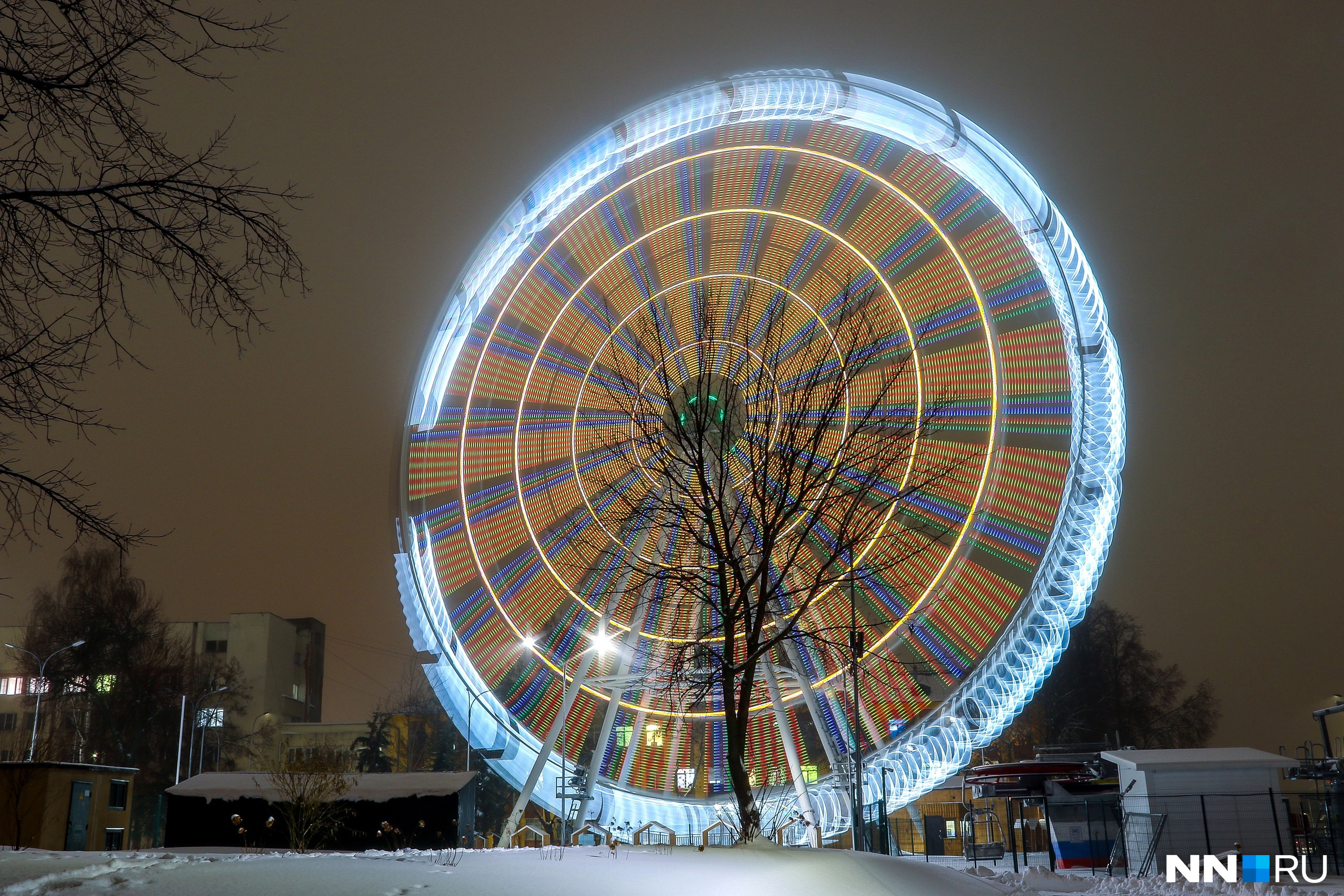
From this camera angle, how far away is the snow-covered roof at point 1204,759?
70.3 feet

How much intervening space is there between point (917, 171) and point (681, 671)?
9075 mm

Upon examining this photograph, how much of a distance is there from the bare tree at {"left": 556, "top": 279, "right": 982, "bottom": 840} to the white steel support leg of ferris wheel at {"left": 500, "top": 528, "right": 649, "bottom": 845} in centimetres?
21

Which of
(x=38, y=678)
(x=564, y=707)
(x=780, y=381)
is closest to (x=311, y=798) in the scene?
(x=564, y=707)

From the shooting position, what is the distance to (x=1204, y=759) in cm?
2156

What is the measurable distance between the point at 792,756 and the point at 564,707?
4.02 m

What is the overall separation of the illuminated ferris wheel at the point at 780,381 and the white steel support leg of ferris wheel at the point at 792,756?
83 mm

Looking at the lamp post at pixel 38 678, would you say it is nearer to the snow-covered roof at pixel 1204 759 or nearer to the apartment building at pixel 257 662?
the apartment building at pixel 257 662

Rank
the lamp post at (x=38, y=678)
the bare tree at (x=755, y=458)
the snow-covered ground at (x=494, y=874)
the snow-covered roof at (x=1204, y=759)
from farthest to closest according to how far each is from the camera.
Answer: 1. the lamp post at (x=38, y=678)
2. the snow-covered roof at (x=1204, y=759)
3. the bare tree at (x=755, y=458)
4. the snow-covered ground at (x=494, y=874)

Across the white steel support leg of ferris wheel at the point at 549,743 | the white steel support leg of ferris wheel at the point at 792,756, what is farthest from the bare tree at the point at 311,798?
the white steel support leg of ferris wheel at the point at 792,756

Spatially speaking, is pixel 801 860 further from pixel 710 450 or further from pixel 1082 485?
pixel 1082 485

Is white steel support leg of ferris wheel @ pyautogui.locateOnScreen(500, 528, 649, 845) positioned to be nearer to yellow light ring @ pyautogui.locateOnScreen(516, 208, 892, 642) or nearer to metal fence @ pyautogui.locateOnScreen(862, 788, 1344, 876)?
yellow light ring @ pyautogui.locateOnScreen(516, 208, 892, 642)

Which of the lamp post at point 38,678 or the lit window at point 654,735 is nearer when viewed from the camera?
the lit window at point 654,735

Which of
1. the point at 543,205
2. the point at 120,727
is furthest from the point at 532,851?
the point at 120,727

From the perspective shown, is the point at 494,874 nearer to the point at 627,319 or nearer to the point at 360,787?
the point at 627,319
